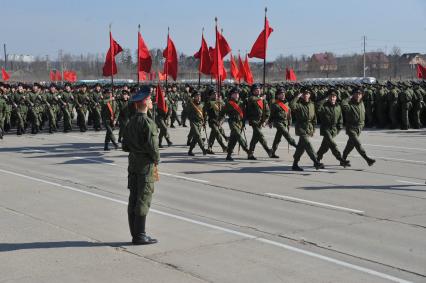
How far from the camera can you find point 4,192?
11.5m

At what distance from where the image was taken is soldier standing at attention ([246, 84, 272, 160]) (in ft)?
52.6

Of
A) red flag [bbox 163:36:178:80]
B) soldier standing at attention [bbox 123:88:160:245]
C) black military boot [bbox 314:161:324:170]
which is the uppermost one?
red flag [bbox 163:36:178:80]

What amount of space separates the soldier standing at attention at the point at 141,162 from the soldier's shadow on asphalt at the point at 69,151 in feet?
27.6

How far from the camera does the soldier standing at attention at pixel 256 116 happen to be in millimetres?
16031

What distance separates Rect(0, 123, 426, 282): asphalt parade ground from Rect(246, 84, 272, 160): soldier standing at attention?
447mm

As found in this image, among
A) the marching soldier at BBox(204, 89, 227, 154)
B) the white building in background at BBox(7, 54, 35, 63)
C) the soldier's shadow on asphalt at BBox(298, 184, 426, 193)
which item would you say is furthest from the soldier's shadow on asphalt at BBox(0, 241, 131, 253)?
the white building in background at BBox(7, 54, 35, 63)

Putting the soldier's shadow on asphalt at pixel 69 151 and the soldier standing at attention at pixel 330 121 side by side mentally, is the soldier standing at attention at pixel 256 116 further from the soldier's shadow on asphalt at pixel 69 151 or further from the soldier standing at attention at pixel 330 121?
the soldier's shadow on asphalt at pixel 69 151

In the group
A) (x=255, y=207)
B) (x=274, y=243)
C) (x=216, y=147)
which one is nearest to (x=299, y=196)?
(x=255, y=207)

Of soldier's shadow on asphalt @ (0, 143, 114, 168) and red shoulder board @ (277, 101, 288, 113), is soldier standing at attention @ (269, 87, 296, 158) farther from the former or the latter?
soldier's shadow on asphalt @ (0, 143, 114, 168)

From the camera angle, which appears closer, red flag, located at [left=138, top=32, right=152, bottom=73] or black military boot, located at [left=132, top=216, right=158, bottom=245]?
black military boot, located at [left=132, top=216, right=158, bottom=245]

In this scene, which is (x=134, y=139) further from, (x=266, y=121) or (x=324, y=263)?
(x=266, y=121)

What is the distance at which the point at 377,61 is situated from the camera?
120938mm

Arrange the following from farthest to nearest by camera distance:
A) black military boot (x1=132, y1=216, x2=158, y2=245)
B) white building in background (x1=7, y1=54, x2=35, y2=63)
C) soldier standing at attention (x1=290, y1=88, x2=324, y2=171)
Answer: white building in background (x1=7, y1=54, x2=35, y2=63)
soldier standing at attention (x1=290, y1=88, x2=324, y2=171)
black military boot (x1=132, y1=216, x2=158, y2=245)

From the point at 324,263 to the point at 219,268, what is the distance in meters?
1.13
